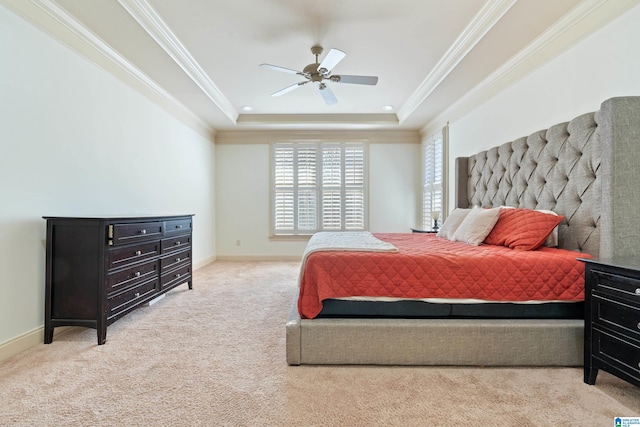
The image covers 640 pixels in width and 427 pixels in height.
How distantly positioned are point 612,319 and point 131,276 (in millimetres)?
3272

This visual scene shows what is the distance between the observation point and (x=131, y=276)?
266 cm

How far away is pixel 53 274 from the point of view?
2.31 m

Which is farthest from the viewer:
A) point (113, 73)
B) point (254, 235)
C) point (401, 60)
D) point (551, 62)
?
point (254, 235)

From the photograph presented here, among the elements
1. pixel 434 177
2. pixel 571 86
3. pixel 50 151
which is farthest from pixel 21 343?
pixel 434 177

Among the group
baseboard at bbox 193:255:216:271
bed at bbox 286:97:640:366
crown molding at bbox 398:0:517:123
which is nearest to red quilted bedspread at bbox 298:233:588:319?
bed at bbox 286:97:640:366

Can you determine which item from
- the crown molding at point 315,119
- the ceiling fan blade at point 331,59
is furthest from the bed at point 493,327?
the crown molding at point 315,119

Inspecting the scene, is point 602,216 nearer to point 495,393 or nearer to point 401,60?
point 495,393

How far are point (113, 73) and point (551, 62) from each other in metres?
4.00

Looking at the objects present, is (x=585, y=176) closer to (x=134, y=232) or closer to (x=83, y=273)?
(x=134, y=232)

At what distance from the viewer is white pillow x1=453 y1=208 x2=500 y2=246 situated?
104 inches

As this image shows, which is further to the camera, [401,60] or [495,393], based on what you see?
[401,60]

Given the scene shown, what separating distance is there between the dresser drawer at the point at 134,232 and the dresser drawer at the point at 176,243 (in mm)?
161

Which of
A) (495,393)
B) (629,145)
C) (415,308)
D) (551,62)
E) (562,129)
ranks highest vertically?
(551,62)

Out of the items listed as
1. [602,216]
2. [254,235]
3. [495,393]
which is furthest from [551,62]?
[254,235]
